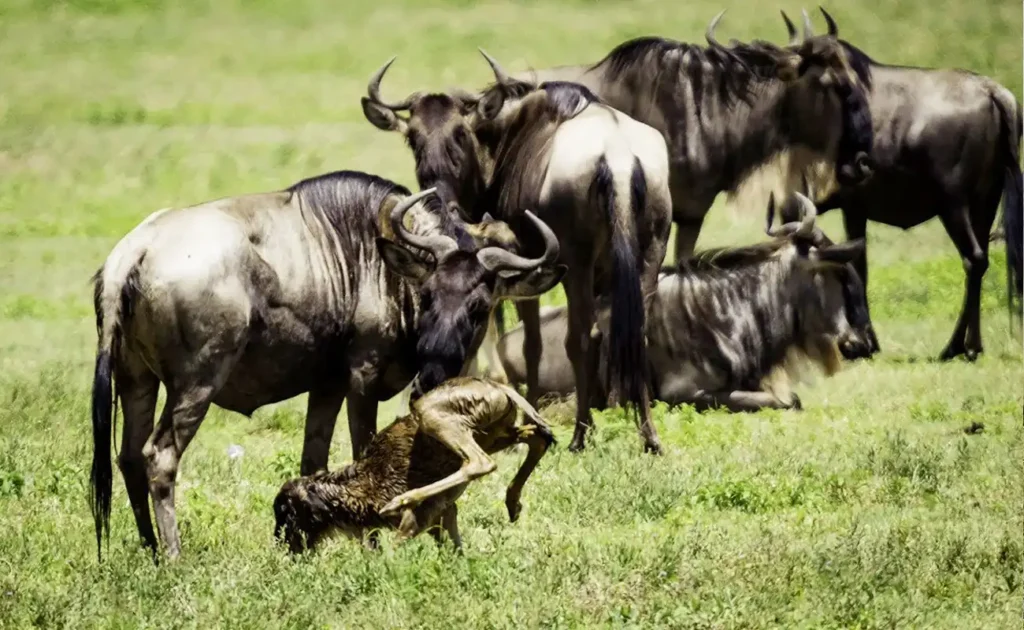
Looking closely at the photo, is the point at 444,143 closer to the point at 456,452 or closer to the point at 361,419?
the point at 361,419

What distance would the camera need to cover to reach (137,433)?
23.1 feet

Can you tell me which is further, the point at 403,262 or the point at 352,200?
the point at 352,200

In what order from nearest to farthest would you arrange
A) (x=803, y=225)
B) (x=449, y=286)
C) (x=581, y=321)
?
(x=449, y=286) → (x=581, y=321) → (x=803, y=225)

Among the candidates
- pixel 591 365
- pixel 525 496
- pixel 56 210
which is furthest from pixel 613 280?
pixel 56 210

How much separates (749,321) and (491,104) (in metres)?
2.73

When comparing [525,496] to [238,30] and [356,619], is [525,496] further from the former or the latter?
[238,30]

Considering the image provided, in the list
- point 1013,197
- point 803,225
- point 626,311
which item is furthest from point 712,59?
point 626,311

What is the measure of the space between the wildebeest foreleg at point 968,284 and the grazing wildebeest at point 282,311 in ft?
19.6

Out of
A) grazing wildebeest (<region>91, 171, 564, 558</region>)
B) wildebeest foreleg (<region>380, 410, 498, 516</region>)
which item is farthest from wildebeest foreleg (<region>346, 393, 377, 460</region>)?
wildebeest foreleg (<region>380, 410, 498, 516</region>)

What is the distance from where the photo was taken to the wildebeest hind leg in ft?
22.8

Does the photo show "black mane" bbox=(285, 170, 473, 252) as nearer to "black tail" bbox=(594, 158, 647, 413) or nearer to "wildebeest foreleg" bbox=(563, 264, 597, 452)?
"black tail" bbox=(594, 158, 647, 413)

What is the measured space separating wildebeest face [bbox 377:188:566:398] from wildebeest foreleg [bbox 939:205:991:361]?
19.9ft

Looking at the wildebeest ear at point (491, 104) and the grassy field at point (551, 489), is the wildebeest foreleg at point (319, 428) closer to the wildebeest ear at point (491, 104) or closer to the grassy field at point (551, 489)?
the grassy field at point (551, 489)

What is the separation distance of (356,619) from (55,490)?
282 centimetres
